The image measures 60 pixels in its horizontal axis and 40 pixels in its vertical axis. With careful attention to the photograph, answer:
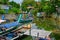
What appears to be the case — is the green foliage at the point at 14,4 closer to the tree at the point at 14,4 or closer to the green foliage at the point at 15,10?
the tree at the point at 14,4

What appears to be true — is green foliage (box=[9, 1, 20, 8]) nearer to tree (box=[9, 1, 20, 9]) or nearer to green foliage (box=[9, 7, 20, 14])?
tree (box=[9, 1, 20, 9])

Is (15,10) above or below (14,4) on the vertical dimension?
below

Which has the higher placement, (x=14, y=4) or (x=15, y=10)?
(x=14, y=4)

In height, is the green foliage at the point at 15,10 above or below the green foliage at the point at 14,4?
below

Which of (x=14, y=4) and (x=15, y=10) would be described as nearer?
(x=15, y=10)

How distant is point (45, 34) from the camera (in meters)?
9.17

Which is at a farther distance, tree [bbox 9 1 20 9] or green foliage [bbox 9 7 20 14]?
tree [bbox 9 1 20 9]

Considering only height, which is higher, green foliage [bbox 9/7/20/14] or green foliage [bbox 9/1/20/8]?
green foliage [bbox 9/1/20/8]

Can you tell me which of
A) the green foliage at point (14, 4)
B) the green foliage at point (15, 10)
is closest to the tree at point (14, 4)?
the green foliage at point (14, 4)

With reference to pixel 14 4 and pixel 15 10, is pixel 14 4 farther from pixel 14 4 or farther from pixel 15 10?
pixel 15 10

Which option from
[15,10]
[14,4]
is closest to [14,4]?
[14,4]

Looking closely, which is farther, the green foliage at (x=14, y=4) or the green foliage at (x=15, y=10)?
the green foliage at (x=14, y=4)

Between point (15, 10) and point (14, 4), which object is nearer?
point (15, 10)

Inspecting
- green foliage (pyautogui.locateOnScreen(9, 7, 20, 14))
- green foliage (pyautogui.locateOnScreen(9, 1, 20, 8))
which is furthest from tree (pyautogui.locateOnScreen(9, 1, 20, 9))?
green foliage (pyautogui.locateOnScreen(9, 7, 20, 14))
